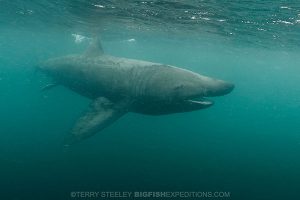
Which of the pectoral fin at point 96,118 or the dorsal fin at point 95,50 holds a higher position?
the dorsal fin at point 95,50

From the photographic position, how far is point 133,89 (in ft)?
41.1

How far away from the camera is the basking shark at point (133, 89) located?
11259 millimetres

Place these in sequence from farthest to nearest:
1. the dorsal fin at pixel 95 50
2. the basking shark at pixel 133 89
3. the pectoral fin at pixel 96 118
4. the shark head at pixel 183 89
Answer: the dorsal fin at pixel 95 50, the pectoral fin at pixel 96 118, the basking shark at pixel 133 89, the shark head at pixel 183 89

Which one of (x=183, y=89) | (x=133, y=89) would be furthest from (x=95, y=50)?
(x=183, y=89)

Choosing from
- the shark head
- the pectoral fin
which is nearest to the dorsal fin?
the pectoral fin

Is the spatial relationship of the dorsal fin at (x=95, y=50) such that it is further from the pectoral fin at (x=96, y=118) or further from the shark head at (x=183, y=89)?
the shark head at (x=183, y=89)

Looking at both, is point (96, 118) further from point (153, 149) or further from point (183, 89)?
point (153, 149)

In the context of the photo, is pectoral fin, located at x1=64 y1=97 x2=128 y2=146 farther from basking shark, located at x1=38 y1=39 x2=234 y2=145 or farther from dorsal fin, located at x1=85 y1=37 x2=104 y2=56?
dorsal fin, located at x1=85 y1=37 x2=104 y2=56

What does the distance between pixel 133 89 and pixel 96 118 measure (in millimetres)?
1775

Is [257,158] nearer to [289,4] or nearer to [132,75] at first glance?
[289,4]

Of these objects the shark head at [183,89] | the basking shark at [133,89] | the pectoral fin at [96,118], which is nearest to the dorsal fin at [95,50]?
the basking shark at [133,89]

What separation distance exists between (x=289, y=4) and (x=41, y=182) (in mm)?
14047

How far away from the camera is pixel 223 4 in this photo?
56.5 ft

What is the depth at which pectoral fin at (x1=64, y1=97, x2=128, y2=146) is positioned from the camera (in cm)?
1200
